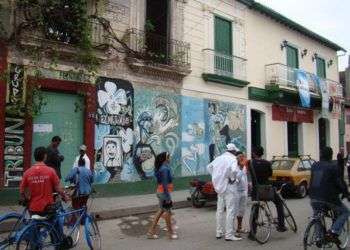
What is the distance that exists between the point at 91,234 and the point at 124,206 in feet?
19.8

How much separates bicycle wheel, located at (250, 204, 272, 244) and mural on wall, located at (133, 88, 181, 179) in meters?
7.80

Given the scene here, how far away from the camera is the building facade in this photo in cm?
1402

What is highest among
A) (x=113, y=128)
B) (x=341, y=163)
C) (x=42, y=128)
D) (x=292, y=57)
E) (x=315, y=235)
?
(x=292, y=57)

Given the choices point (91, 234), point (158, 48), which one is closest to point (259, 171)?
point (91, 234)

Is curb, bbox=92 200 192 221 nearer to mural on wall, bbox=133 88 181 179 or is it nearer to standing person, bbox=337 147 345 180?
mural on wall, bbox=133 88 181 179

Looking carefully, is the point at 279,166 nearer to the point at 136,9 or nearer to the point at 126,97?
the point at 126,97

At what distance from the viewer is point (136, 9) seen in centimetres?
1705

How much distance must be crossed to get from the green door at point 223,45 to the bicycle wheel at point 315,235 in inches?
510

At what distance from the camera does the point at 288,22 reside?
24922 mm

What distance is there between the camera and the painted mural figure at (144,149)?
16.8 m

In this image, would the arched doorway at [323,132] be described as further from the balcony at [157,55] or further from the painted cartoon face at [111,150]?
the painted cartoon face at [111,150]

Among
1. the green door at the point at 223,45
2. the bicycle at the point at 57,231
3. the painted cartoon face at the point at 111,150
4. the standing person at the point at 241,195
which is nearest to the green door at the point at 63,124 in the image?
A: the painted cartoon face at the point at 111,150

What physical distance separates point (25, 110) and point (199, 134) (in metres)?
7.58

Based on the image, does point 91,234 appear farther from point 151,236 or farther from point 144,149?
point 144,149
